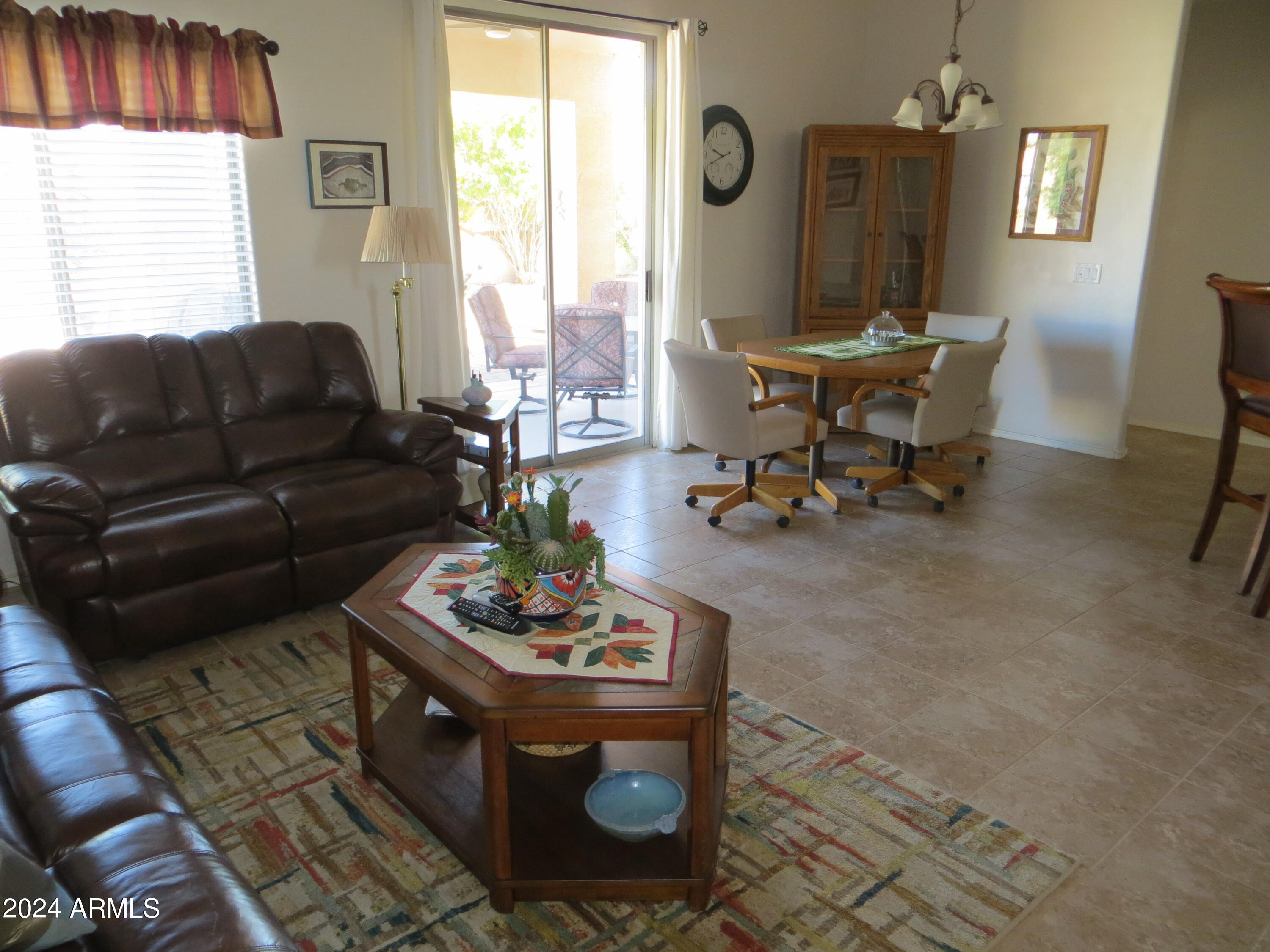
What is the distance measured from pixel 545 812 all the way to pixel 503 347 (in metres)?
3.36

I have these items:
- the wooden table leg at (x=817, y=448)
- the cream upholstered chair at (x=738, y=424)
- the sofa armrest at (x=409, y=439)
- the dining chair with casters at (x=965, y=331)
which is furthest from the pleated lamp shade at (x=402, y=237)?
the dining chair with casters at (x=965, y=331)

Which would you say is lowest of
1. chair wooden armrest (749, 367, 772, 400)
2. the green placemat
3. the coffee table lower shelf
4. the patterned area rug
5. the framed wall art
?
the patterned area rug

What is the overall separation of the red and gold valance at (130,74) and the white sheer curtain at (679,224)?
7.51 feet

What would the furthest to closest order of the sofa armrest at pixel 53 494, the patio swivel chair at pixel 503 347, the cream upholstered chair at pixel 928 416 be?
the patio swivel chair at pixel 503 347 < the cream upholstered chair at pixel 928 416 < the sofa armrest at pixel 53 494

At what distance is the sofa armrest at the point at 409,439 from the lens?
3762 mm

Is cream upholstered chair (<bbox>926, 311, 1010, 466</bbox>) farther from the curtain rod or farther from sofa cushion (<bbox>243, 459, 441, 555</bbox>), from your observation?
sofa cushion (<bbox>243, 459, 441, 555</bbox>)

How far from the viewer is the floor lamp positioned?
3.95 meters

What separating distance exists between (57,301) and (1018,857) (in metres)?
3.83

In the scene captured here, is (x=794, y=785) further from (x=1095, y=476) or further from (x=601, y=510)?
(x=1095, y=476)

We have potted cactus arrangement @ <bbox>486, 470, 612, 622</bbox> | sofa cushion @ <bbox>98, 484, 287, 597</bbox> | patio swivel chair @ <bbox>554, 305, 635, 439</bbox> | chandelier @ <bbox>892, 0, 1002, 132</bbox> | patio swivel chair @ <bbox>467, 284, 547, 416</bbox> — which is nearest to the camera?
potted cactus arrangement @ <bbox>486, 470, 612, 622</bbox>

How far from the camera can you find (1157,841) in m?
2.24

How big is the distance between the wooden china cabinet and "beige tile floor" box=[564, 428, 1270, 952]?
1.43 meters

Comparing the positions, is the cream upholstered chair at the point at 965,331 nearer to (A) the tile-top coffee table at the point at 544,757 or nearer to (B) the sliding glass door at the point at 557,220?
(B) the sliding glass door at the point at 557,220

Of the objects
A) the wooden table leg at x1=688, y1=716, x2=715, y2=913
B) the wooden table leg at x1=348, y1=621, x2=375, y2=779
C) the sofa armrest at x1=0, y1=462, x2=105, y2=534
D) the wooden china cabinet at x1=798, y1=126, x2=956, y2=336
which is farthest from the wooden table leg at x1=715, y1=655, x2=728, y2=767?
the wooden china cabinet at x1=798, y1=126, x2=956, y2=336
